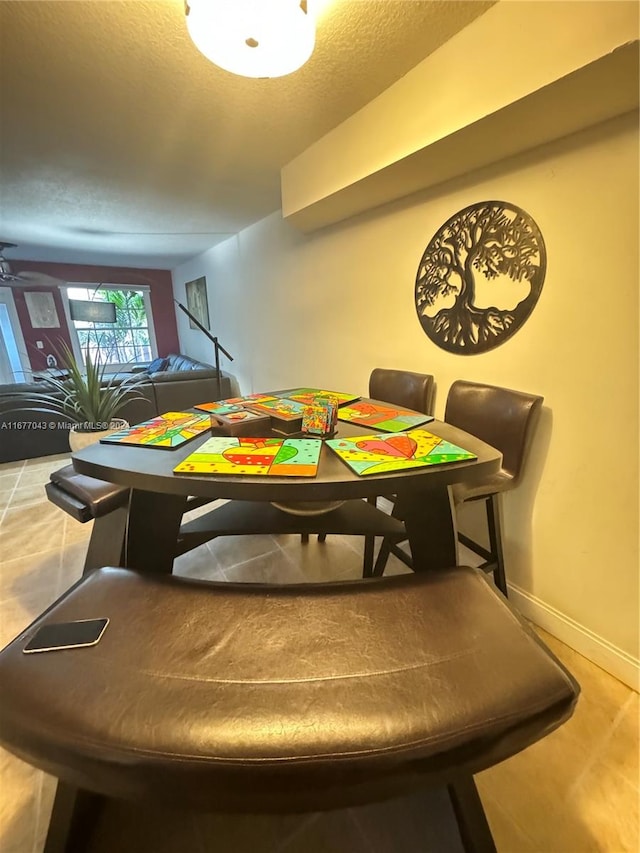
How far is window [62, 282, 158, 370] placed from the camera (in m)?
Result: 5.73

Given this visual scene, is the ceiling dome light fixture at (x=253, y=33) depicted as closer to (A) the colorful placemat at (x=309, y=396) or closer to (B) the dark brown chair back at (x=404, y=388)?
(A) the colorful placemat at (x=309, y=396)

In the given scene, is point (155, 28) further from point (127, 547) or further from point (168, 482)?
point (127, 547)

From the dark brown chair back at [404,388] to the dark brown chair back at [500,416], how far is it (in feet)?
0.64

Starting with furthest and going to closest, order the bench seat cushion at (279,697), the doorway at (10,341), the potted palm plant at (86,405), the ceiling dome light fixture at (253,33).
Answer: the doorway at (10,341), the potted palm plant at (86,405), the ceiling dome light fixture at (253,33), the bench seat cushion at (279,697)

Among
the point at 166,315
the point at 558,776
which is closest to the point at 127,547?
the point at 558,776

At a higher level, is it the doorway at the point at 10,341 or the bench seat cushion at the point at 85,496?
the doorway at the point at 10,341

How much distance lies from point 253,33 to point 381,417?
117 centimetres

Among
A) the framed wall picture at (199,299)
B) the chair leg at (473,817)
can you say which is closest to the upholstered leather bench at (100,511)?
the chair leg at (473,817)

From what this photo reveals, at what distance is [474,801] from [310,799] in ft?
1.79

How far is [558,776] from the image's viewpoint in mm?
1025

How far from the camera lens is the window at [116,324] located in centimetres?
573

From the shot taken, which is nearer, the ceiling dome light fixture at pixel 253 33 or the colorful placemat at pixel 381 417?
the ceiling dome light fixture at pixel 253 33

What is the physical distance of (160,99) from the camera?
62.1 inches

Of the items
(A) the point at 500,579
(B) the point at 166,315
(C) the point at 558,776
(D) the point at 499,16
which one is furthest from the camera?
(B) the point at 166,315
